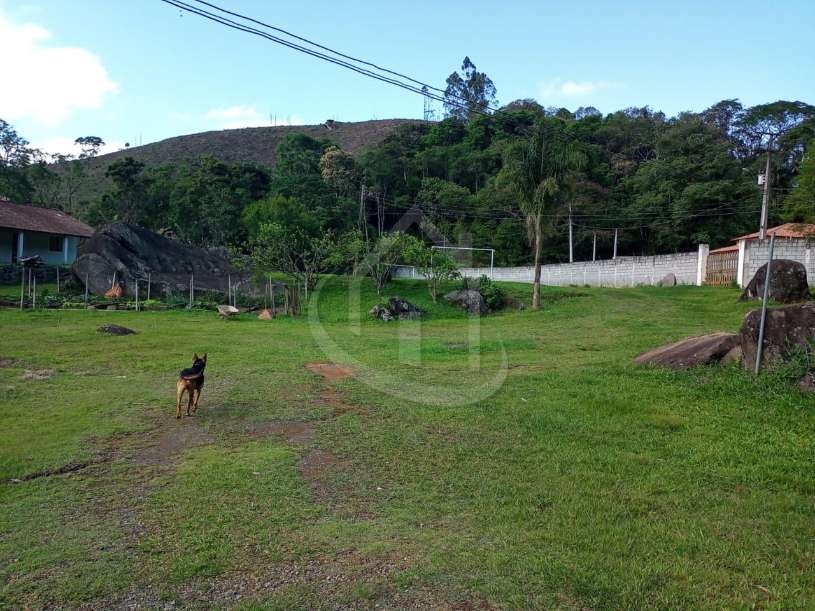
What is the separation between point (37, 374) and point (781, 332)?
11.9 metres

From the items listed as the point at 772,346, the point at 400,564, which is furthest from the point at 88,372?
the point at 772,346

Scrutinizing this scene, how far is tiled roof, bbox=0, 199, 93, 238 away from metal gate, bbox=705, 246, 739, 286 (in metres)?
34.2

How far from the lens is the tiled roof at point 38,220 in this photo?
30.4 meters

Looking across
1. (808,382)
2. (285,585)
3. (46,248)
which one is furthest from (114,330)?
(46,248)

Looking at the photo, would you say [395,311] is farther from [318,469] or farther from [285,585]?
[285,585]

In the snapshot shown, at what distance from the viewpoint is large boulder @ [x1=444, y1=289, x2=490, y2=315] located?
78.8 feet

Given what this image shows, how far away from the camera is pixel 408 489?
4961 millimetres

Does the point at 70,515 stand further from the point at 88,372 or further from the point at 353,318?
the point at 353,318

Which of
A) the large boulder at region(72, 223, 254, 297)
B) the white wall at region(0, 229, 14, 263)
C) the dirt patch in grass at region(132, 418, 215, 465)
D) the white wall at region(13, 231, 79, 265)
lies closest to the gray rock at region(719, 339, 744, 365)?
the dirt patch in grass at region(132, 418, 215, 465)

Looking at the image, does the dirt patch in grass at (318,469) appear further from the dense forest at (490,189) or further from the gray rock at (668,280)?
the gray rock at (668,280)

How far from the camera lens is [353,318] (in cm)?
2231

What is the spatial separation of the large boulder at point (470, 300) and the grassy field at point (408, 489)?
43.5 feet

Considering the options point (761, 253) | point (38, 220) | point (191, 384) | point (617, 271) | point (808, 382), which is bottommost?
point (191, 384)

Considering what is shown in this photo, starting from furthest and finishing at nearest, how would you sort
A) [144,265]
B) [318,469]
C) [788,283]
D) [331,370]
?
[144,265], [788,283], [331,370], [318,469]
